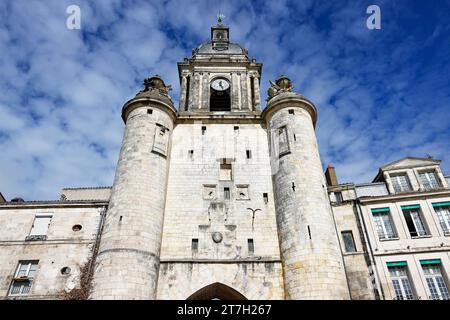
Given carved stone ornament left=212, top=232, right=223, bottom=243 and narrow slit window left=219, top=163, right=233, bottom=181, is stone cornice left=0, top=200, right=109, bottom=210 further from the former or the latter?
narrow slit window left=219, top=163, right=233, bottom=181

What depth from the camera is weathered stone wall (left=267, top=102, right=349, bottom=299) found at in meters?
11.8

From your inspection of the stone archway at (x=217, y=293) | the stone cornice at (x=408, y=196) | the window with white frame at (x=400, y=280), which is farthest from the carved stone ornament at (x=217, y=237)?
the window with white frame at (x=400, y=280)

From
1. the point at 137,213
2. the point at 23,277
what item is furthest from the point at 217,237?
the point at 23,277

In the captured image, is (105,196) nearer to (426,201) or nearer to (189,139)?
(189,139)

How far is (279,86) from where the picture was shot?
59.7 ft

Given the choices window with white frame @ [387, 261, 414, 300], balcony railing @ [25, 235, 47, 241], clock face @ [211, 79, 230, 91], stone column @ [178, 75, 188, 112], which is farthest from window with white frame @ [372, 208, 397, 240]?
balcony railing @ [25, 235, 47, 241]

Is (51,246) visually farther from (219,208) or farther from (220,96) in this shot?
(220,96)

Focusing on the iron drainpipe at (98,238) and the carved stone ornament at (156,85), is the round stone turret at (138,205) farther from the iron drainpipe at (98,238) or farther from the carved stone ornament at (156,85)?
the iron drainpipe at (98,238)

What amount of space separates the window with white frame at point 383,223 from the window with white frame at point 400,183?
4.62 ft

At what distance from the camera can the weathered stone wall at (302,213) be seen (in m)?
11.8

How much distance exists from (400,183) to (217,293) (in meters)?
8.85

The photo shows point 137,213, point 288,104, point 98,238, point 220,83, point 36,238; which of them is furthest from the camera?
point 220,83

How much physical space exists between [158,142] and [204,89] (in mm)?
6059

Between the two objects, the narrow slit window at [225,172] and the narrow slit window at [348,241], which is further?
the narrow slit window at [225,172]
